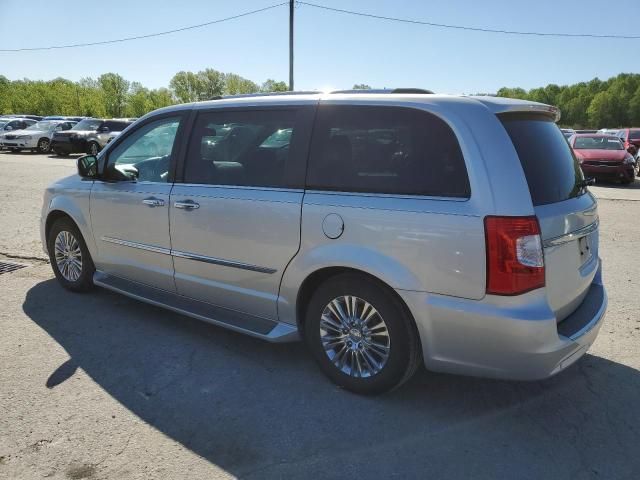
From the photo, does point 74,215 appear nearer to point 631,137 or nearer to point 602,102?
point 631,137

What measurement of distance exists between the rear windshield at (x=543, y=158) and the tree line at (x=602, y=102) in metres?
112

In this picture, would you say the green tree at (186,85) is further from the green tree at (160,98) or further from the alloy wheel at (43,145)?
the alloy wheel at (43,145)

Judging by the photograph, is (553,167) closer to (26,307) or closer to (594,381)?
(594,381)

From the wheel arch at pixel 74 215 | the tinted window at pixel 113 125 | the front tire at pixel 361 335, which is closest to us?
the front tire at pixel 361 335

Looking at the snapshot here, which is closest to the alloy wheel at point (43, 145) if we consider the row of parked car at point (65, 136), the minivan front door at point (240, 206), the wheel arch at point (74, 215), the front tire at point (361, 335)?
the row of parked car at point (65, 136)

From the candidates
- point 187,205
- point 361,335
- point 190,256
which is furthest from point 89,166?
point 361,335

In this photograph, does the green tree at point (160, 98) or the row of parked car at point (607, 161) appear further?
the green tree at point (160, 98)

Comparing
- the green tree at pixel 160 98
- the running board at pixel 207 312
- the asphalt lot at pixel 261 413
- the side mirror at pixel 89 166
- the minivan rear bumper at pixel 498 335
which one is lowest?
the asphalt lot at pixel 261 413

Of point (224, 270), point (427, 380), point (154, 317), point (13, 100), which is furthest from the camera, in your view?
point (13, 100)

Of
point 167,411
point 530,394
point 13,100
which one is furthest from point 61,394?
point 13,100

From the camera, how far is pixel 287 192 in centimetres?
337

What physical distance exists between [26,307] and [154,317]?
123 cm

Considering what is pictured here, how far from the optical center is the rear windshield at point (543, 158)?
9.28 ft

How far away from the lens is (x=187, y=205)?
384 centimetres
